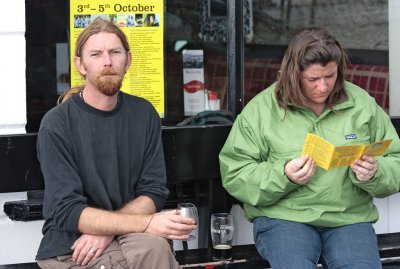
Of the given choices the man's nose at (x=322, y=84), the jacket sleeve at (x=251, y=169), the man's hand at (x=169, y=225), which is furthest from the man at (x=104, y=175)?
the man's nose at (x=322, y=84)

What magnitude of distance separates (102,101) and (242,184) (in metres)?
0.76

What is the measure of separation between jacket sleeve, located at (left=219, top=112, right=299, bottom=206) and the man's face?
673mm

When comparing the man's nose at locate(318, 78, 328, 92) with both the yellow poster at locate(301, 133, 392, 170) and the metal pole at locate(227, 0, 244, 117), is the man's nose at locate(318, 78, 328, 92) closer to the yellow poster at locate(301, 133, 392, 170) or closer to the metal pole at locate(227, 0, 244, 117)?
the yellow poster at locate(301, 133, 392, 170)

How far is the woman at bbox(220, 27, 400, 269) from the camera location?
3650mm

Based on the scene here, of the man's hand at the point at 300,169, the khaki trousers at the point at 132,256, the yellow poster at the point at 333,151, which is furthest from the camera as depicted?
the man's hand at the point at 300,169

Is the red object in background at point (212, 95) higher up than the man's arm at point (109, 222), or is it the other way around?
the red object in background at point (212, 95)

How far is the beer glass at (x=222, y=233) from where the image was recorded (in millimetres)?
4055

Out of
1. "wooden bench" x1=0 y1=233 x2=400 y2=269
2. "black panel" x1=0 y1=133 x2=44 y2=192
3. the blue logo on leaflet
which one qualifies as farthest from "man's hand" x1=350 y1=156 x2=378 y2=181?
"black panel" x1=0 y1=133 x2=44 y2=192

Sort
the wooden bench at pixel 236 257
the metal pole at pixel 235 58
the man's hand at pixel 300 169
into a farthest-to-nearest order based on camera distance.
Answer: the metal pole at pixel 235 58 < the wooden bench at pixel 236 257 < the man's hand at pixel 300 169

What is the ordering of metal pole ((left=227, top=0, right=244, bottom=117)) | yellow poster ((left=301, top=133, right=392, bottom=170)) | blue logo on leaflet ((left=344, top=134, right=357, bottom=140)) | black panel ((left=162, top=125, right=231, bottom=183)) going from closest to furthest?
yellow poster ((left=301, top=133, right=392, bottom=170)) < blue logo on leaflet ((left=344, top=134, right=357, bottom=140)) < black panel ((left=162, top=125, right=231, bottom=183)) < metal pole ((left=227, top=0, right=244, bottom=117))

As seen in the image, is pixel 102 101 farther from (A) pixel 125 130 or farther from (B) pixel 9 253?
(B) pixel 9 253

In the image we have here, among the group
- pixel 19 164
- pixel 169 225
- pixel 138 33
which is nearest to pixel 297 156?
pixel 169 225

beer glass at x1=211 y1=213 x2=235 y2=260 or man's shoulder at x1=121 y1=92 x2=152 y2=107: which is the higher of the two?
man's shoulder at x1=121 y1=92 x2=152 y2=107

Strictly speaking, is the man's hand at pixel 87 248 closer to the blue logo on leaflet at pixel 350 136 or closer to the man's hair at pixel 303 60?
the man's hair at pixel 303 60
